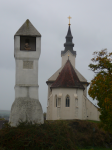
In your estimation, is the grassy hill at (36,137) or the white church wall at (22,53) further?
the white church wall at (22,53)

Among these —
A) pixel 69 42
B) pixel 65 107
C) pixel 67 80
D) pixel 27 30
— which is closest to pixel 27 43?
pixel 27 30

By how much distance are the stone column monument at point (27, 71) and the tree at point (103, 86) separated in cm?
514

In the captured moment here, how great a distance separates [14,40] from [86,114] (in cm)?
2723

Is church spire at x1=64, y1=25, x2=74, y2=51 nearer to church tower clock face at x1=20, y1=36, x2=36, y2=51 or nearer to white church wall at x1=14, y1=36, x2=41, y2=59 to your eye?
church tower clock face at x1=20, y1=36, x2=36, y2=51

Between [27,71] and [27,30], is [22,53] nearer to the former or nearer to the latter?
[27,71]

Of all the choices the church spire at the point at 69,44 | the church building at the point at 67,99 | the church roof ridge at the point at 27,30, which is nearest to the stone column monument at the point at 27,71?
the church roof ridge at the point at 27,30

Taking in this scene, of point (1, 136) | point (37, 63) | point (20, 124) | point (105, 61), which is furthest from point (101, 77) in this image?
point (1, 136)

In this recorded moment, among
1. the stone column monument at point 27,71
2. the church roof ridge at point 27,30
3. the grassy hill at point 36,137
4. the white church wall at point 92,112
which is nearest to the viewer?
the grassy hill at point 36,137

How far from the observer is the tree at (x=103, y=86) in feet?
71.1

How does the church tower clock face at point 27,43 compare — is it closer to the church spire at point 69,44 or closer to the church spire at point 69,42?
the church spire at point 69,44

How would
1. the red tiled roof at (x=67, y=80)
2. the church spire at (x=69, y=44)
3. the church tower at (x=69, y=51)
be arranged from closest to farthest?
the red tiled roof at (x=67, y=80) < the church tower at (x=69, y=51) < the church spire at (x=69, y=44)

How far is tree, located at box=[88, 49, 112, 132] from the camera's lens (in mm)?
21656

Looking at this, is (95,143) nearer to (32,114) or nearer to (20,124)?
(32,114)

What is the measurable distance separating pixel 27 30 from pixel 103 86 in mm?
7108
